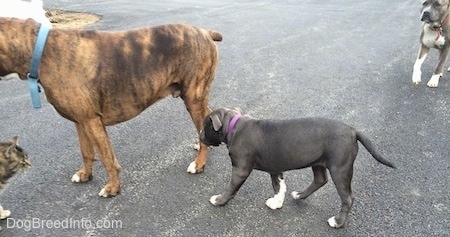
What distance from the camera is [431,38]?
249 inches

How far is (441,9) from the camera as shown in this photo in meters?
6.22

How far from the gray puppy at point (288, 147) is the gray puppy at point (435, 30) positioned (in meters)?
3.71

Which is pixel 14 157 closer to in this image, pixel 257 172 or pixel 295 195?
pixel 257 172

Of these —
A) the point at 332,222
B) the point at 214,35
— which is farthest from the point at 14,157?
the point at 332,222

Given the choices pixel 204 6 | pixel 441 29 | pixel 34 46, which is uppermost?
pixel 34 46

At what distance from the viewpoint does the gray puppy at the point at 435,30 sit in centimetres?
623

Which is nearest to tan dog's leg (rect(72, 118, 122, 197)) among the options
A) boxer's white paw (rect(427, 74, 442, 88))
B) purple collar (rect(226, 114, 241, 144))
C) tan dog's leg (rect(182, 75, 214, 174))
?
tan dog's leg (rect(182, 75, 214, 174))

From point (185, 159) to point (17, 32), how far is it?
2047 mm

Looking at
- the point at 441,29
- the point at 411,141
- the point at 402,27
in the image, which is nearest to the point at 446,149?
the point at 411,141

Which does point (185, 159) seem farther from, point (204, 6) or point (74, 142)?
point (204, 6)

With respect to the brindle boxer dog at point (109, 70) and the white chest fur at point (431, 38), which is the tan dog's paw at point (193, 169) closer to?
the brindle boxer dog at point (109, 70)

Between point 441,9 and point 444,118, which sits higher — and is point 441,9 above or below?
above

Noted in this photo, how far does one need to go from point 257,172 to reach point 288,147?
960mm

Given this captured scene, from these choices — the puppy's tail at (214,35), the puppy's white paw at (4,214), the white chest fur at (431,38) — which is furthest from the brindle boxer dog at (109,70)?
the white chest fur at (431,38)
